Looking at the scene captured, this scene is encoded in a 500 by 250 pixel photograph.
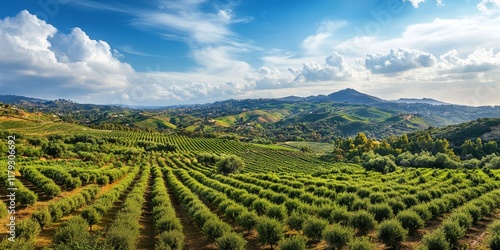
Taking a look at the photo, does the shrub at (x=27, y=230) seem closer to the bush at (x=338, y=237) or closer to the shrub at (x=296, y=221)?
the shrub at (x=296, y=221)

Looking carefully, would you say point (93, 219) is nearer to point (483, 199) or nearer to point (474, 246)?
point (474, 246)

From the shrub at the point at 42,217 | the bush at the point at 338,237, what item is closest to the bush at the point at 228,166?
the shrub at the point at 42,217

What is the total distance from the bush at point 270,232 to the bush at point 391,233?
776cm

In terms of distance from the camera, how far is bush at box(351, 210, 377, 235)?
24078 millimetres

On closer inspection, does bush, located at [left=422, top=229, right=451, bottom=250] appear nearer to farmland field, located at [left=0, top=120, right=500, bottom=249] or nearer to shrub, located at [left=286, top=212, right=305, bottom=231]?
farmland field, located at [left=0, top=120, right=500, bottom=249]

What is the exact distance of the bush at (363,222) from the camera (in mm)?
24078

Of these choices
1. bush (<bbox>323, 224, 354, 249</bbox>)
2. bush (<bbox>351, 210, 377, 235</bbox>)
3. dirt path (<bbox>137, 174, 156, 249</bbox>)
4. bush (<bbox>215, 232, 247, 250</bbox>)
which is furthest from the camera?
dirt path (<bbox>137, 174, 156, 249</bbox>)

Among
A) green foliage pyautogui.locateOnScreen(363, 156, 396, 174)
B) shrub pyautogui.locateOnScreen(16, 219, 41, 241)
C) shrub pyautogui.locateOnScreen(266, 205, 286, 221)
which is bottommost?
green foliage pyautogui.locateOnScreen(363, 156, 396, 174)

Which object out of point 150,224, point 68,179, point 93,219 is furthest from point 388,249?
point 68,179

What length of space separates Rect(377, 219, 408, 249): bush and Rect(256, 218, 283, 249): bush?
7.76 metres

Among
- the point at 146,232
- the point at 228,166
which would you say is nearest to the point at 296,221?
the point at 146,232

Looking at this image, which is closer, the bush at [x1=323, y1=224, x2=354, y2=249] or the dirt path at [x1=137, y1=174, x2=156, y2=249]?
the bush at [x1=323, y1=224, x2=354, y2=249]

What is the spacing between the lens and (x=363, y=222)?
24.3 m

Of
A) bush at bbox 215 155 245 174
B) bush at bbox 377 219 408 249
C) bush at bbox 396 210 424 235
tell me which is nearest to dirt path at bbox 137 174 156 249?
bush at bbox 377 219 408 249
